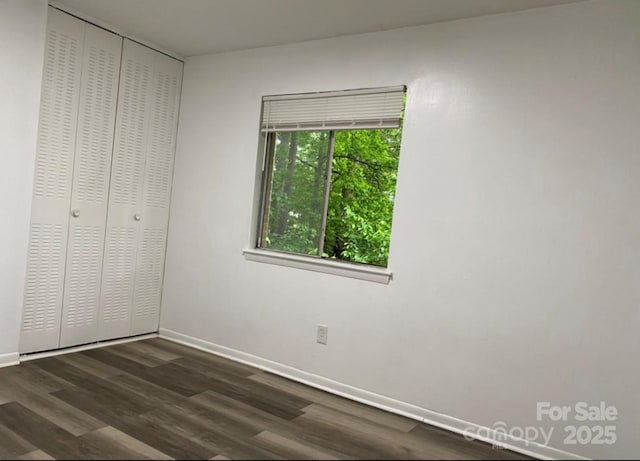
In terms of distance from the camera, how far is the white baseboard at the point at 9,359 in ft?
9.96

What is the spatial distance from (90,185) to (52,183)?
0.27 metres

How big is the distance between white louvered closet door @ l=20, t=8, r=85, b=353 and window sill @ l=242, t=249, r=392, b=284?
1280 mm

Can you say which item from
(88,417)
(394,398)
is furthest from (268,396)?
(88,417)

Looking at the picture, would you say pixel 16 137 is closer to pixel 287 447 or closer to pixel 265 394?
pixel 265 394

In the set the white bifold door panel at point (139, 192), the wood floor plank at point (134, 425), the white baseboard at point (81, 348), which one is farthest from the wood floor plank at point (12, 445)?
the white bifold door panel at point (139, 192)

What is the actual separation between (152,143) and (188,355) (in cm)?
167

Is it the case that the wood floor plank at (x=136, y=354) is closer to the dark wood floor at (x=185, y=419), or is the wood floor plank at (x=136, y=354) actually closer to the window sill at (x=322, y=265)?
the dark wood floor at (x=185, y=419)

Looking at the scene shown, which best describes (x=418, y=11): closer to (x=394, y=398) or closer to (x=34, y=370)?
(x=394, y=398)

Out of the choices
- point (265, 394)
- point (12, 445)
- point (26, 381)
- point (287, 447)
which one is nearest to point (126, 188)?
point (26, 381)

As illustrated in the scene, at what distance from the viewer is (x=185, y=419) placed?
8.48ft

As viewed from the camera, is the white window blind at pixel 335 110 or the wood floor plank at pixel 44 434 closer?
the wood floor plank at pixel 44 434

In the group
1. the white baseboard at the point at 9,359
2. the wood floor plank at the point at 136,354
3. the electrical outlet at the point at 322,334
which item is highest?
the electrical outlet at the point at 322,334

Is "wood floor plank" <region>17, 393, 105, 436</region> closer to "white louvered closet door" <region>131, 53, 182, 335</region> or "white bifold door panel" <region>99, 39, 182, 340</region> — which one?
"white bifold door panel" <region>99, 39, 182, 340</region>

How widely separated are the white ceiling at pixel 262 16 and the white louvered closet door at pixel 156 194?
0.35 metres
